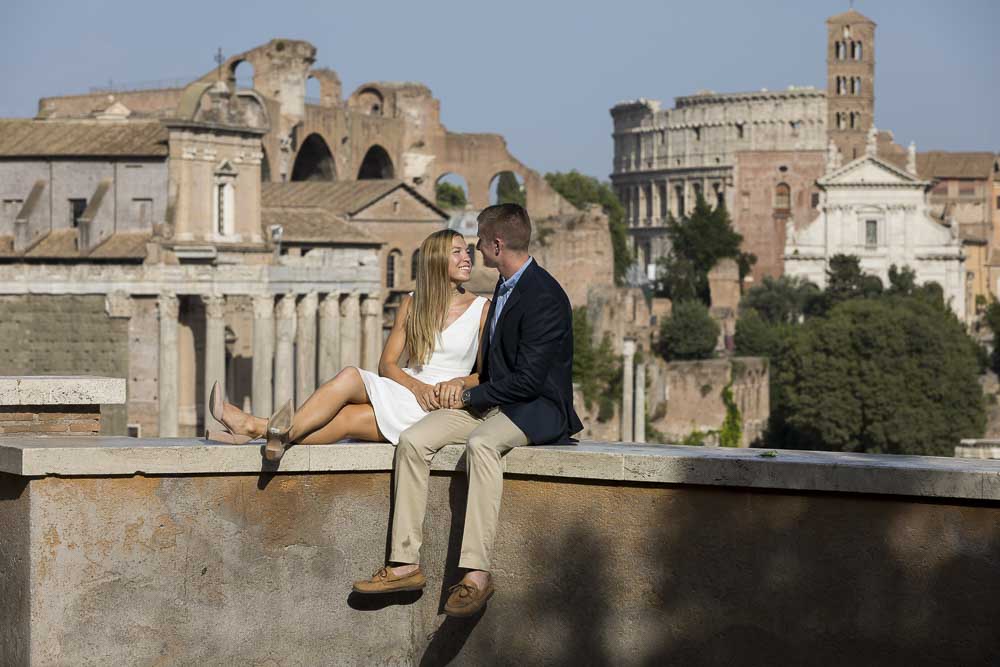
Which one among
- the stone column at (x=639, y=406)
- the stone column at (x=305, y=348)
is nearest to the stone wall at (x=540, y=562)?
the stone column at (x=305, y=348)

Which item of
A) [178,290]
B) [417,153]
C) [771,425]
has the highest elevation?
[417,153]

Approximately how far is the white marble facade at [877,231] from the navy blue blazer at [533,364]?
8241 centimetres

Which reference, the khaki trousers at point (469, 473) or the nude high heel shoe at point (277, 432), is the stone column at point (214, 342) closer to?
the khaki trousers at point (469, 473)

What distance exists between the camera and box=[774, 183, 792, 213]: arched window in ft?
389

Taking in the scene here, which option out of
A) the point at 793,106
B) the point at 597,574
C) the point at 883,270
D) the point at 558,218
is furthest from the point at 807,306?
the point at 597,574

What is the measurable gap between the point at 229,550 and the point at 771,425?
49.7 meters

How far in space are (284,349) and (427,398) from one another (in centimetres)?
3353

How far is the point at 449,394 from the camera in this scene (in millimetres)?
7355

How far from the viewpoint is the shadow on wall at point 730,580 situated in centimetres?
641

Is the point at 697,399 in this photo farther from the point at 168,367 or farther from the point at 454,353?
the point at 454,353

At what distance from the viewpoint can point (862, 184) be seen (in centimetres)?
8994

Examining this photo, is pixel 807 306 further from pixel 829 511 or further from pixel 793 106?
pixel 829 511

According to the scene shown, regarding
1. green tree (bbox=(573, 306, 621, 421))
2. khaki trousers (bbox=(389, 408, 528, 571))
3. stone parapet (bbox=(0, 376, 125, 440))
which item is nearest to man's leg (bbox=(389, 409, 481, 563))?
khaki trousers (bbox=(389, 408, 528, 571))

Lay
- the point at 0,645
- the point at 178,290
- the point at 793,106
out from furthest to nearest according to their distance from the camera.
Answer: the point at 793,106 → the point at 178,290 → the point at 0,645
